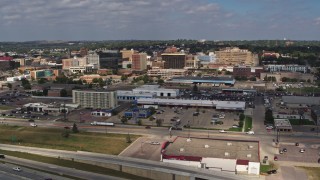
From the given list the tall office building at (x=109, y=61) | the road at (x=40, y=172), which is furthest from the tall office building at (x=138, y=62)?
the road at (x=40, y=172)

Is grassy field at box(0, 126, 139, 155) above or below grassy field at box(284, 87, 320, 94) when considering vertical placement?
below

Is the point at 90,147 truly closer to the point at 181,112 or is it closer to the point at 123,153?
the point at 123,153

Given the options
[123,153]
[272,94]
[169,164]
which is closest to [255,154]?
[169,164]

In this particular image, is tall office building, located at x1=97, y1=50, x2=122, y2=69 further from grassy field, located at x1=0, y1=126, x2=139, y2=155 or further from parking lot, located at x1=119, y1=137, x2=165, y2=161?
parking lot, located at x1=119, y1=137, x2=165, y2=161

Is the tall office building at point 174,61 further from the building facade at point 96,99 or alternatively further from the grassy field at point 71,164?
the grassy field at point 71,164

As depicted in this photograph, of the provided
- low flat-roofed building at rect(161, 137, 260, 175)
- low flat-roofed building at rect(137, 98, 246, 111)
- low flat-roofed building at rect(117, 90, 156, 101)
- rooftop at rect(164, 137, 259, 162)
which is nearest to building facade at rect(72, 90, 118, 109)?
low flat-roofed building at rect(137, 98, 246, 111)

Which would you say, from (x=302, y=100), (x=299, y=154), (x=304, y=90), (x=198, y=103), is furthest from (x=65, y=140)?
(x=304, y=90)

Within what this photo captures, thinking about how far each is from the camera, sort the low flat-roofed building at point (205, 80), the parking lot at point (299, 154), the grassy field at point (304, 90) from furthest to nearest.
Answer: the low flat-roofed building at point (205, 80), the grassy field at point (304, 90), the parking lot at point (299, 154)
